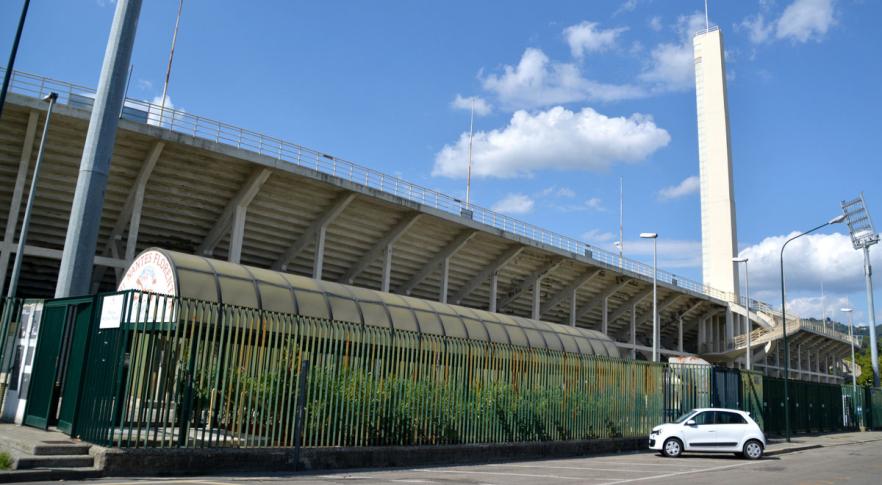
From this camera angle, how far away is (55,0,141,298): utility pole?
13320 millimetres

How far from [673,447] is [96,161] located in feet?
53.4

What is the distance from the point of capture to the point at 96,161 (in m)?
13.7

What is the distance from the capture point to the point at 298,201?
1192 inches

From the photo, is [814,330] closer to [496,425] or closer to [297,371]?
[496,425]

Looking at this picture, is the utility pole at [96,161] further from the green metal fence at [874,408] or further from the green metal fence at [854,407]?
the green metal fence at [874,408]

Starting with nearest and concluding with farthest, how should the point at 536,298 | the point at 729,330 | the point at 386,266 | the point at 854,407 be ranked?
the point at 386,266, the point at 854,407, the point at 536,298, the point at 729,330

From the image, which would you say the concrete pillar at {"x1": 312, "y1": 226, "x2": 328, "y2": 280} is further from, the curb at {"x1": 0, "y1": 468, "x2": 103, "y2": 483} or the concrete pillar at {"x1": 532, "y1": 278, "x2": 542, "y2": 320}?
the curb at {"x1": 0, "y1": 468, "x2": 103, "y2": 483}

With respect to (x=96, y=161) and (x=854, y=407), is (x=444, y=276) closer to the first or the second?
(x=854, y=407)

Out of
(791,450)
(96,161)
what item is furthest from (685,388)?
(96,161)

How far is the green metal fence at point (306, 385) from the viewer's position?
10797 mm

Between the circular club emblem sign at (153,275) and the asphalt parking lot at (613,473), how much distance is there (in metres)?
7.01

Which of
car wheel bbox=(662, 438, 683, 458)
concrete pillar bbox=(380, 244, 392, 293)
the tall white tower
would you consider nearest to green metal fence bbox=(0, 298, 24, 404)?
car wheel bbox=(662, 438, 683, 458)

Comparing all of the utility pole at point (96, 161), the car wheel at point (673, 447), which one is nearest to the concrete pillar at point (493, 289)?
the car wheel at point (673, 447)

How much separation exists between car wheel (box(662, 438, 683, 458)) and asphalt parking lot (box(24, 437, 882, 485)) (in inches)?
10.9
